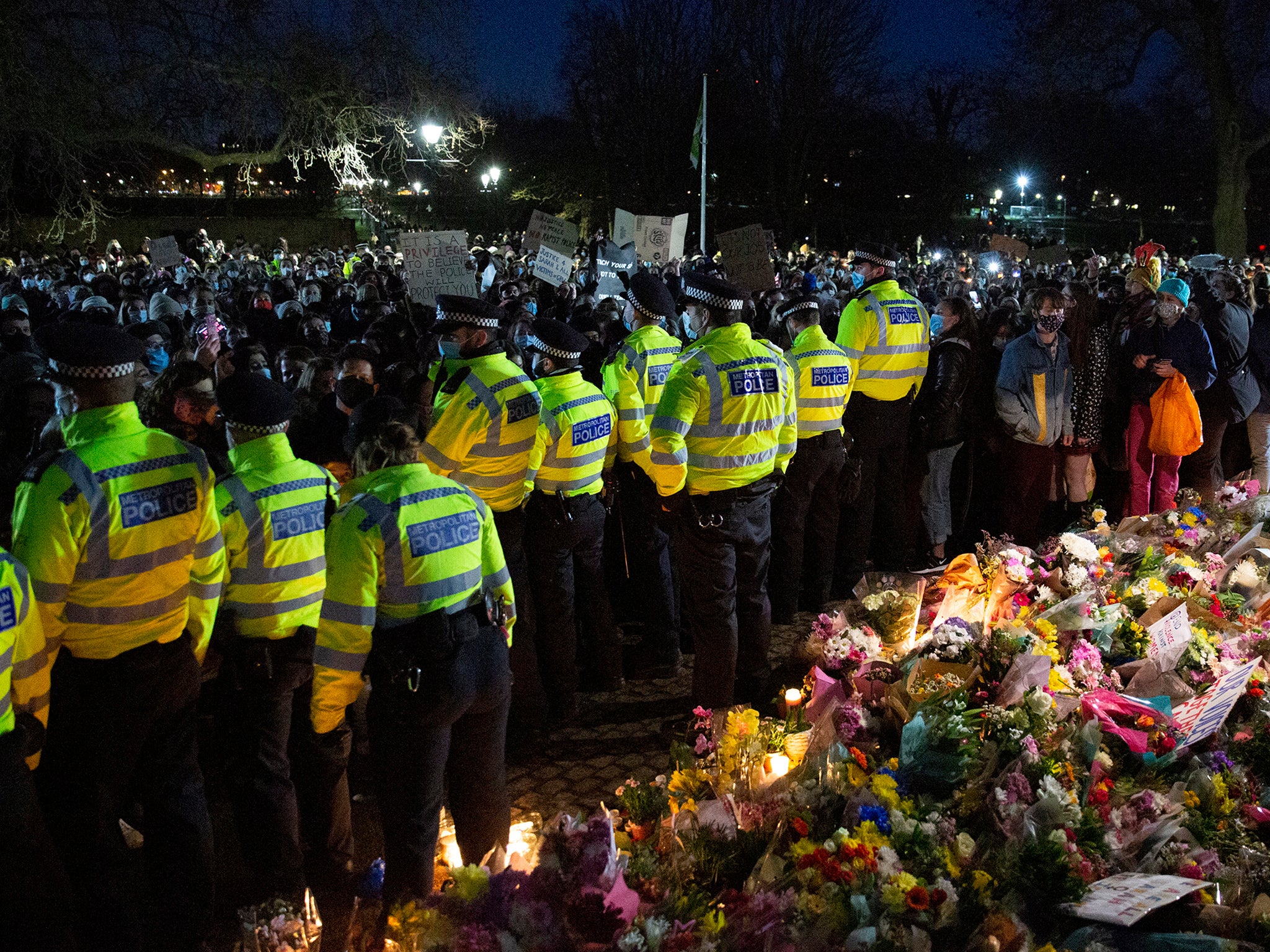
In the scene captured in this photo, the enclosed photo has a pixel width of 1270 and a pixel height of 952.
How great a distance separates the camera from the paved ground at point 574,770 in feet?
13.2

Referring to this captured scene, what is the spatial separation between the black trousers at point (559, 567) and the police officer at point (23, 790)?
2.55m

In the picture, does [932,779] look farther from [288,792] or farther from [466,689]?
[288,792]

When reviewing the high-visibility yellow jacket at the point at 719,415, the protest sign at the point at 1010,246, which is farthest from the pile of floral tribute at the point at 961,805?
the protest sign at the point at 1010,246

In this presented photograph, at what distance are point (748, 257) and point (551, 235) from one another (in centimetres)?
326

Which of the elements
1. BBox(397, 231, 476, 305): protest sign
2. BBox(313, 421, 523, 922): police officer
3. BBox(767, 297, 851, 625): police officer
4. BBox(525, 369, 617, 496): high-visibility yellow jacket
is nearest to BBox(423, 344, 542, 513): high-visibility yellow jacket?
BBox(525, 369, 617, 496): high-visibility yellow jacket

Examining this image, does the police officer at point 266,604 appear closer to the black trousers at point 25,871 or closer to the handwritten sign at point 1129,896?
the black trousers at point 25,871

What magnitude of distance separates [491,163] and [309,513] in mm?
42545

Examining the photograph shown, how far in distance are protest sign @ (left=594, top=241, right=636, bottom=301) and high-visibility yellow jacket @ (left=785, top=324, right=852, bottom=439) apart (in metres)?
6.88

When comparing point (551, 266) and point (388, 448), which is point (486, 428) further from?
point (551, 266)

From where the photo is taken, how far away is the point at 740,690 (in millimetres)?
5656

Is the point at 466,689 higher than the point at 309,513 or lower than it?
lower

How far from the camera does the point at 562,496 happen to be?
5203mm

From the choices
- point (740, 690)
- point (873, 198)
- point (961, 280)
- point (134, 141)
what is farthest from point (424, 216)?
point (740, 690)

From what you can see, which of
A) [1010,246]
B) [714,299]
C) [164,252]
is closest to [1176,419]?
[714,299]
